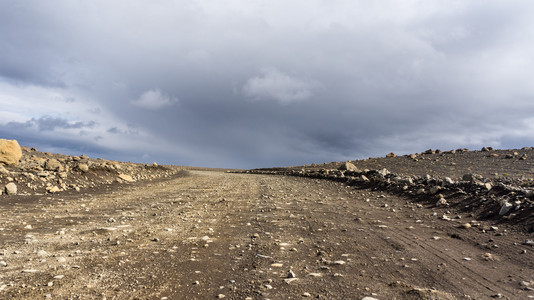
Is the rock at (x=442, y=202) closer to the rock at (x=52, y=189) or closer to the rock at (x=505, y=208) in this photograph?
the rock at (x=505, y=208)

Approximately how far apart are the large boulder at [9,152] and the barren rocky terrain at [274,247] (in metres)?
5.78

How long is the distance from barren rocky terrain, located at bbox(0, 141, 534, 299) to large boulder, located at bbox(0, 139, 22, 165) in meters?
5.78

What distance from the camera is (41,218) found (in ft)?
31.4

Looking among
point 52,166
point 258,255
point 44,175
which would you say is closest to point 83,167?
point 52,166

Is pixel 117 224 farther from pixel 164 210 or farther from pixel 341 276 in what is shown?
pixel 341 276

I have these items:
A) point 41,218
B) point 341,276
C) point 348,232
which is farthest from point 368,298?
point 41,218

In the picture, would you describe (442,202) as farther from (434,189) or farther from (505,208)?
(505,208)

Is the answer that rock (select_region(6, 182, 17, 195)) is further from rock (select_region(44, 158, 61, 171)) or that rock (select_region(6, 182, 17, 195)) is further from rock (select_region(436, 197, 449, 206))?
rock (select_region(436, 197, 449, 206))

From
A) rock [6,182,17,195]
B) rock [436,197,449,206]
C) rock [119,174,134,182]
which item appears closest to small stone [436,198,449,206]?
rock [436,197,449,206]

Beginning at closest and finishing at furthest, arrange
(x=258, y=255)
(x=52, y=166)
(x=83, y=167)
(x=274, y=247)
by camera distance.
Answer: (x=258, y=255)
(x=274, y=247)
(x=52, y=166)
(x=83, y=167)

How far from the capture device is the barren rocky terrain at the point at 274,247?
470 centimetres

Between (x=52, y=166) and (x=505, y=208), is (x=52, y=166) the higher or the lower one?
the higher one

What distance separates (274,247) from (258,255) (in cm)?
65

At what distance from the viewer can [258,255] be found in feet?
20.3
